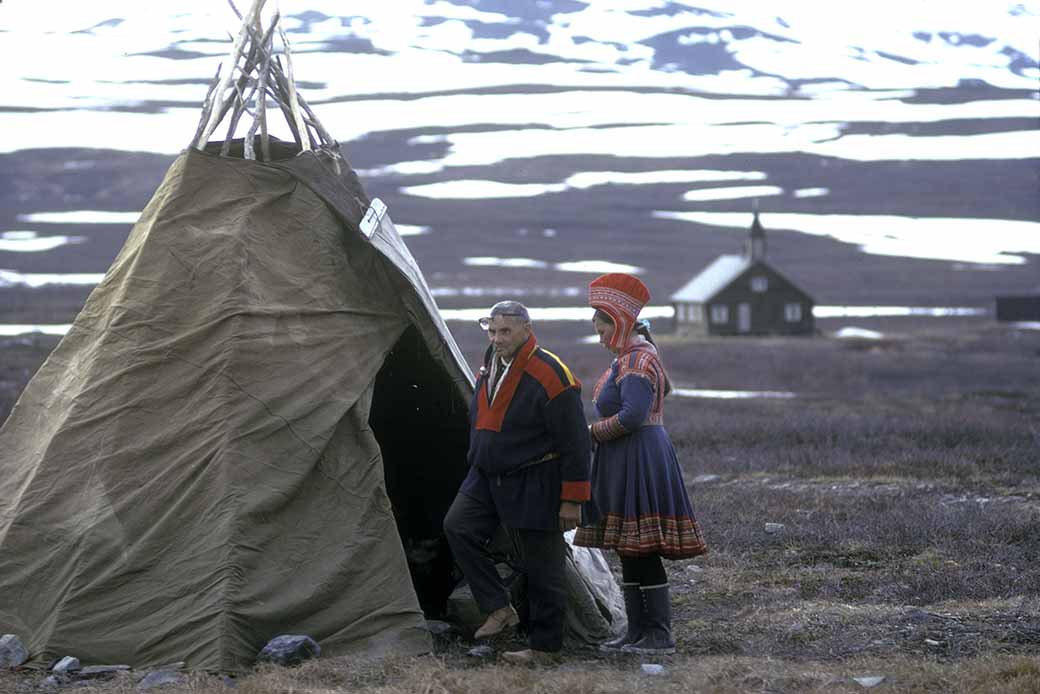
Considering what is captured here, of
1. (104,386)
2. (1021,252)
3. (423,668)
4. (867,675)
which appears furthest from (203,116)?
(1021,252)

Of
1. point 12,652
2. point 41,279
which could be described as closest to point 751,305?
point 41,279

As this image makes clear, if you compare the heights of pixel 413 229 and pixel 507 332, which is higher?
pixel 507 332

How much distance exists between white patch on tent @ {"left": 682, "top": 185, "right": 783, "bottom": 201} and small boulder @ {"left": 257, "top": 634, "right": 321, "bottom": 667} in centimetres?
15172

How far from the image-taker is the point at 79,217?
12600 centimetres

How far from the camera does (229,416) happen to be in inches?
276

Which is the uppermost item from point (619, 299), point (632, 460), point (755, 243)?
point (619, 299)

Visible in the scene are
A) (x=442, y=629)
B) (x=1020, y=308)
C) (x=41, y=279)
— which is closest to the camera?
(x=442, y=629)

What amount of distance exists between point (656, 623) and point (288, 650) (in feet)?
6.11

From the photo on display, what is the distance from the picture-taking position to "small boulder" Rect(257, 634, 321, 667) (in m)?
6.52

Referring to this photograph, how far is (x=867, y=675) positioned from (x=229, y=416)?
10.8 feet

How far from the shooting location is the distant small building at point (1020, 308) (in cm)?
6844

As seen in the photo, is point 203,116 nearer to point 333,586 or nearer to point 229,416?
point 229,416

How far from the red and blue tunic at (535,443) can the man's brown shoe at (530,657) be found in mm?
604

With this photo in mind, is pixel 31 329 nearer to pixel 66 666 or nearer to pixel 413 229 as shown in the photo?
pixel 66 666
